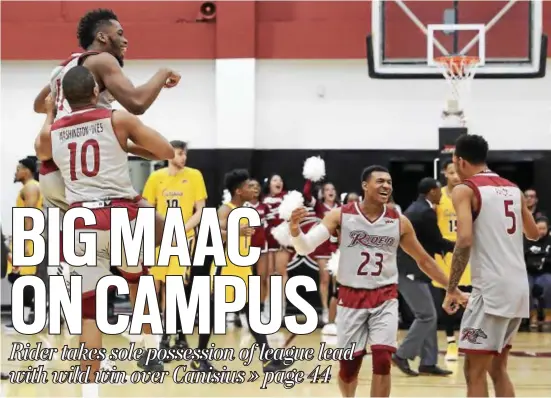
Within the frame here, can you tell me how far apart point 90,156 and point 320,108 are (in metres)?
9.03

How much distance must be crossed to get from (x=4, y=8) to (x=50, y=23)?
0.75 meters

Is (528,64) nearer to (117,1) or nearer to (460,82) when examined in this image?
(460,82)

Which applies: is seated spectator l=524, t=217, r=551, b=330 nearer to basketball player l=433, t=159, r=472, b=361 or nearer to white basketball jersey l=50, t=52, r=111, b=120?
basketball player l=433, t=159, r=472, b=361

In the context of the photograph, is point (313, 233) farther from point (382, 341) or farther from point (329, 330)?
point (329, 330)

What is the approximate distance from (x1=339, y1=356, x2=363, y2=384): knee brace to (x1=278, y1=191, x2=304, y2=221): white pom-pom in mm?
5365

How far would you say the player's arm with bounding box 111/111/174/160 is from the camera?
4703 mm

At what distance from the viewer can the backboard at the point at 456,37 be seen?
1109 centimetres

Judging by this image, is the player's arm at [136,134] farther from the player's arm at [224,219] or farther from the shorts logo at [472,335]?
the player's arm at [224,219]

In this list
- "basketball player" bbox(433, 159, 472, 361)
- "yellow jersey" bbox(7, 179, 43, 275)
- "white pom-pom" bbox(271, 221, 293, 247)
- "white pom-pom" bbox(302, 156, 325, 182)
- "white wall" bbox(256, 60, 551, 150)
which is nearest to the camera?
"basketball player" bbox(433, 159, 472, 361)

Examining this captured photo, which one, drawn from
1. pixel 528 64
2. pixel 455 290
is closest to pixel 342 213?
pixel 455 290

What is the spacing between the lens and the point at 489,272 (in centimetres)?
521

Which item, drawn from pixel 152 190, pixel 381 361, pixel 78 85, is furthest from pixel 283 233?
pixel 78 85

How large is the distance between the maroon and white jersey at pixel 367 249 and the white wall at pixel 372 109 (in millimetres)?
7492

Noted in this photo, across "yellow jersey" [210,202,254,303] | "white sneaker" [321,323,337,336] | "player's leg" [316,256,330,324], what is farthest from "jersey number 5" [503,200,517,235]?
"player's leg" [316,256,330,324]
